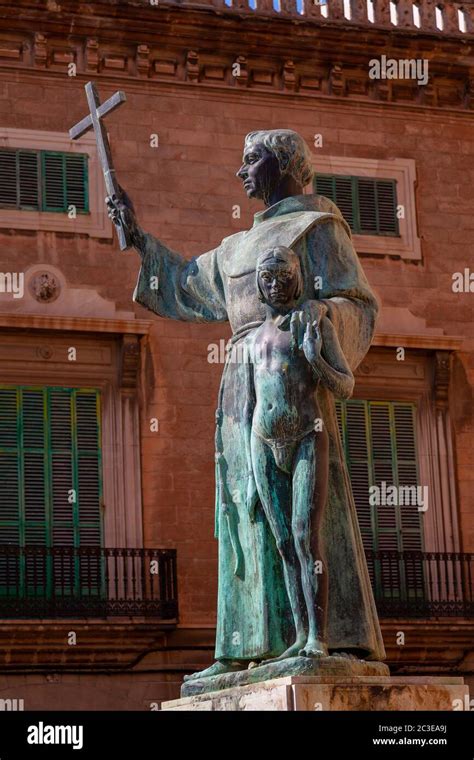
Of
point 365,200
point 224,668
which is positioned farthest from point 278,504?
point 365,200

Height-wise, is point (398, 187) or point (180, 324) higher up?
point (398, 187)

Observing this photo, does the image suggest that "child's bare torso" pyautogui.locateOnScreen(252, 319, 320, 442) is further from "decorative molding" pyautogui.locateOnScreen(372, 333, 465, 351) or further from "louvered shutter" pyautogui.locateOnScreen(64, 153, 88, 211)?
"decorative molding" pyautogui.locateOnScreen(372, 333, 465, 351)

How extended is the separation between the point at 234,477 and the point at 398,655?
14.1 meters

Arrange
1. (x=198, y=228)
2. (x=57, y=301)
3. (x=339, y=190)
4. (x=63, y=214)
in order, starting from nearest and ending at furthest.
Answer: (x=57, y=301) < (x=63, y=214) < (x=198, y=228) < (x=339, y=190)

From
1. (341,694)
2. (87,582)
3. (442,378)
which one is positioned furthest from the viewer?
(442,378)

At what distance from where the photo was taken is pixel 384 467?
866 inches

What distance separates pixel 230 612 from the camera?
7.32 metres

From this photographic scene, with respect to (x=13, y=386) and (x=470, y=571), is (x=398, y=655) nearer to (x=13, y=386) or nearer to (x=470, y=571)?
(x=470, y=571)

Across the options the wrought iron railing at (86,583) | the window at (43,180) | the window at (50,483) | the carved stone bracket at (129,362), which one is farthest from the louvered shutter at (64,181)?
the wrought iron railing at (86,583)

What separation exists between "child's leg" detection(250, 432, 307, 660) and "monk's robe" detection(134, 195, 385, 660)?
4.1 inches

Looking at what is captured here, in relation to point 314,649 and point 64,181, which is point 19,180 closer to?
point 64,181

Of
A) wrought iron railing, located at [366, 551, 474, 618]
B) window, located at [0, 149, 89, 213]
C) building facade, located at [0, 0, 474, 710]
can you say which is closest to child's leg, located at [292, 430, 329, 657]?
building facade, located at [0, 0, 474, 710]

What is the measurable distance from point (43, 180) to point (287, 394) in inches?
572
